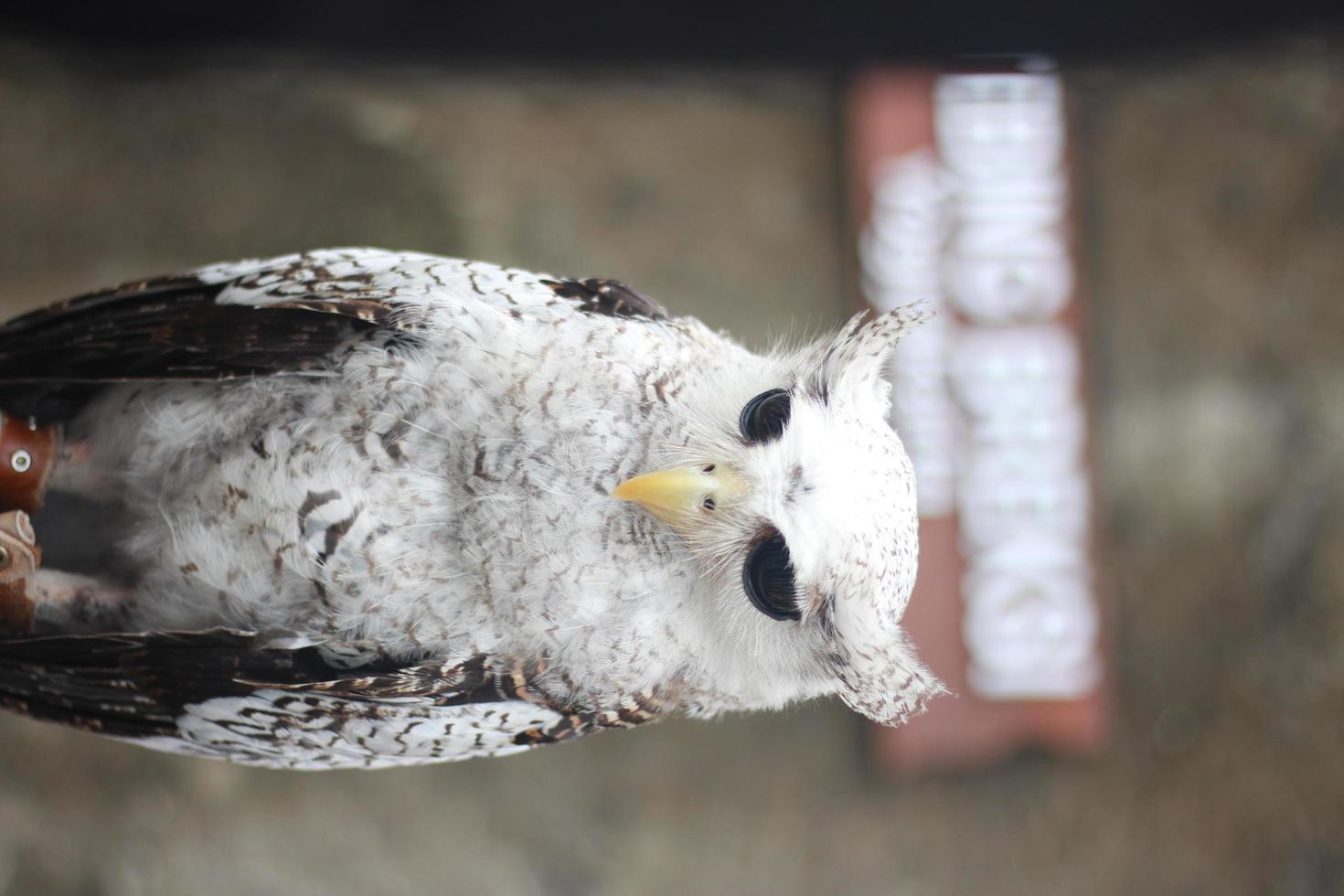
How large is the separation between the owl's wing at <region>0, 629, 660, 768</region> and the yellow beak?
31 cm

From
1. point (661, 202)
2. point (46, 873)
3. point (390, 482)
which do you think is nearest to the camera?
point (390, 482)

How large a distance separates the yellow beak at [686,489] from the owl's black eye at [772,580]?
3.1 inches

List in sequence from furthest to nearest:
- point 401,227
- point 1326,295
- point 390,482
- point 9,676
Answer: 1. point 1326,295
2. point 401,227
3. point 9,676
4. point 390,482

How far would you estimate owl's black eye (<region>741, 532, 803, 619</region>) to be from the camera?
112 cm

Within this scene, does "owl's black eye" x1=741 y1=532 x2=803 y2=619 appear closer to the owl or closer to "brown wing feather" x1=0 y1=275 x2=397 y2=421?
the owl

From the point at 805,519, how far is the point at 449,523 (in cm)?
48

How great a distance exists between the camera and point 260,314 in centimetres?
128

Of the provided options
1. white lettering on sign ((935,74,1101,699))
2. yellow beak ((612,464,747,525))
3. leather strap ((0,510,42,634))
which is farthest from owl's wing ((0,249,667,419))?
white lettering on sign ((935,74,1101,699))

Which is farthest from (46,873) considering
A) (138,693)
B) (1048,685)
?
(1048,685)

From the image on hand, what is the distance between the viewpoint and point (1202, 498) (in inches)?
138

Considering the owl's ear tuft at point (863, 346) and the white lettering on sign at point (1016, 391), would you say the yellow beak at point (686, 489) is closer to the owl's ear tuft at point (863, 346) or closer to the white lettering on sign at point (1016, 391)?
the owl's ear tuft at point (863, 346)

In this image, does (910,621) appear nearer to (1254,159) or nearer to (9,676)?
(1254,159)

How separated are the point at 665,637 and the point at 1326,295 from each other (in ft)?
11.3

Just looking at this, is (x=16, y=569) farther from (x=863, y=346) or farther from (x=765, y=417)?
(x=863, y=346)
